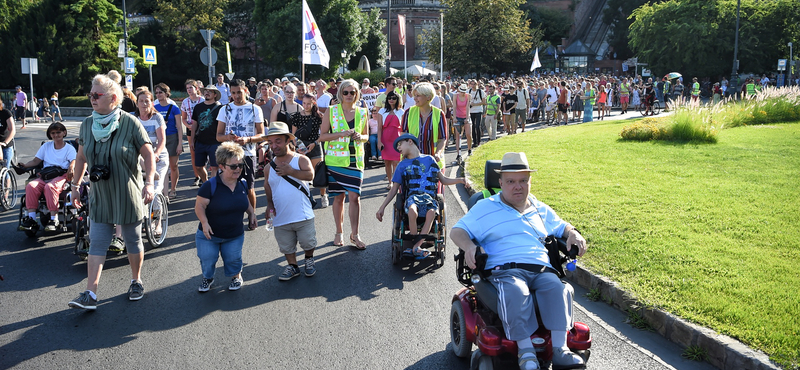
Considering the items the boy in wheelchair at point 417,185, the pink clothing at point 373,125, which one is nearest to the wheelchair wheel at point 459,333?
the boy in wheelchair at point 417,185

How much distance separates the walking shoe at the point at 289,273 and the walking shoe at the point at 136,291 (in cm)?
134

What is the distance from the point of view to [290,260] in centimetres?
660

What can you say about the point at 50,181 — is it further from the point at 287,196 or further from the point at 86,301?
the point at 287,196

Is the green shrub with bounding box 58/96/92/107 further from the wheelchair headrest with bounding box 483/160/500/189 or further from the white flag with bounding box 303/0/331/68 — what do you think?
the wheelchair headrest with bounding box 483/160/500/189

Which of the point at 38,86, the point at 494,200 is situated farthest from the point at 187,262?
the point at 38,86

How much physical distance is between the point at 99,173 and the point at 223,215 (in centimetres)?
114

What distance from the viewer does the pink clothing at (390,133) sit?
32.3ft

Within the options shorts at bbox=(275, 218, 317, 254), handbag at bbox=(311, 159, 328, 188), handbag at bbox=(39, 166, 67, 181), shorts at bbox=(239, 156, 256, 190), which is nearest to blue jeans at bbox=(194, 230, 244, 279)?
shorts at bbox=(275, 218, 317, 254)

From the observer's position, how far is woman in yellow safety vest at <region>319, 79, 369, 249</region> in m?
7.65

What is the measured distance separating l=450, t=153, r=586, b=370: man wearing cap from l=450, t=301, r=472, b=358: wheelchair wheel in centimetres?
41

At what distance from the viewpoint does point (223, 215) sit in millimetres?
6000

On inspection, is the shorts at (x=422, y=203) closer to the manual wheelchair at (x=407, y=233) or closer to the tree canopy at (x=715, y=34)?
the manual wheelchair at (x=407, y=233)

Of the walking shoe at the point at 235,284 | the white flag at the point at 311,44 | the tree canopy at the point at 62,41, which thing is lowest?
the walking shoe at the point at 235,284

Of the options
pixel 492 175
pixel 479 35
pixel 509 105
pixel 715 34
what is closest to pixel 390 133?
pixel 492 175
